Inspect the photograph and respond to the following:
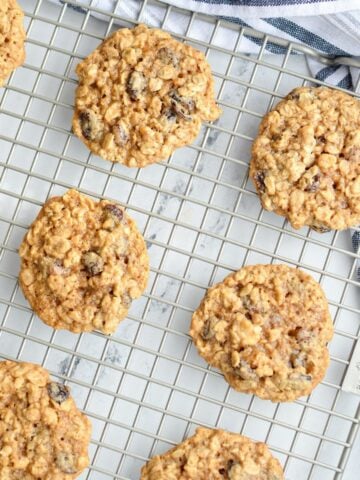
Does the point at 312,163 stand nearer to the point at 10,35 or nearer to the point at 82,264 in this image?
the point at 82,264

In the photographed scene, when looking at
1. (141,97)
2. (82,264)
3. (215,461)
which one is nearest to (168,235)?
(82,264)

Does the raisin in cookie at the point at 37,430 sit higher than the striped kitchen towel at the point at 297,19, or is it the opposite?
the striped kitchen towel at the point at 297,19

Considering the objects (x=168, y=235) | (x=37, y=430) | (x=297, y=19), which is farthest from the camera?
(x=168, y=235)

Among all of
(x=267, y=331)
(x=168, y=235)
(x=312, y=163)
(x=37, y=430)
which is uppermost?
(x=312, y=163)

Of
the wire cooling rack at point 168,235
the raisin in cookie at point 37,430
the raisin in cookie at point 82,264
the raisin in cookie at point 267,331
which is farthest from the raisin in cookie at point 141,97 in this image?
the raisin in cookie at point 37,430

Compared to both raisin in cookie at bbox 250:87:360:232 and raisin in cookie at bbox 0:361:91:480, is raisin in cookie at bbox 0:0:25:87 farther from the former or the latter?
raisin in cookie at bbox 0:361:91:480

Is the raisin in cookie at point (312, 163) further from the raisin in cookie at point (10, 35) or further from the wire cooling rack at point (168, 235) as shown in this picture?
the raisin in cookie at point (10, 35)
